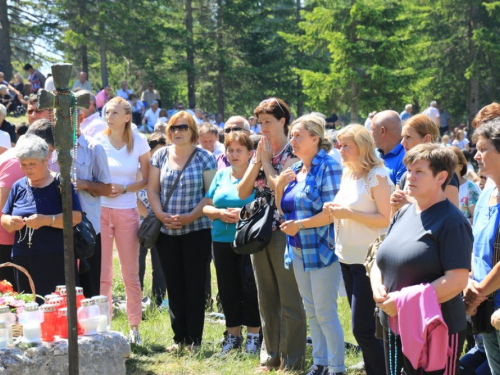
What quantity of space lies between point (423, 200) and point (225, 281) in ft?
9.46

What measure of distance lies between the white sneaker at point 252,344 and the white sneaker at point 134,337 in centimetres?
100

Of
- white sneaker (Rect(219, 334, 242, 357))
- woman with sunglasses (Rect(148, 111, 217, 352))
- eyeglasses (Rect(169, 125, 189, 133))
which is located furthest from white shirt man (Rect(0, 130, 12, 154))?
white sneaker (Rect(219, 334, 242, 357))

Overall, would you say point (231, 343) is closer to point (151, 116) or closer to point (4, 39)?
point (151, 116)

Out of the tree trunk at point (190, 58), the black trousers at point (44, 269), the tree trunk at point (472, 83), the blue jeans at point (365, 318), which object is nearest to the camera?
the blue jeans at point (365, 318)

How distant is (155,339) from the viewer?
6910 millimetres

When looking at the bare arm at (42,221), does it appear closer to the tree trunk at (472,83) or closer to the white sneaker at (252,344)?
the white sneaker at (252,344)

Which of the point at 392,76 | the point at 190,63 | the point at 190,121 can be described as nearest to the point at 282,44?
the point at 190,63

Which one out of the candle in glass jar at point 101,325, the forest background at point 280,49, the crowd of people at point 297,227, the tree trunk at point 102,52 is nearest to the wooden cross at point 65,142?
the candle in glass jar at point 101,325

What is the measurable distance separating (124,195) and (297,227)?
2.07m

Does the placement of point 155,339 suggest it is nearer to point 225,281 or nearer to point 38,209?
point 225,281

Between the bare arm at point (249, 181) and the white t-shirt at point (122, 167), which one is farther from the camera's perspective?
the white t-shirt at point (122, 167)

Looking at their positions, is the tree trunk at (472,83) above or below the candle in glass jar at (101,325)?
above

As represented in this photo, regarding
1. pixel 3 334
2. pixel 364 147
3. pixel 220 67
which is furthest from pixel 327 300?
pixel 220 67

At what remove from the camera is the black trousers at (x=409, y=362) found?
159 inches
